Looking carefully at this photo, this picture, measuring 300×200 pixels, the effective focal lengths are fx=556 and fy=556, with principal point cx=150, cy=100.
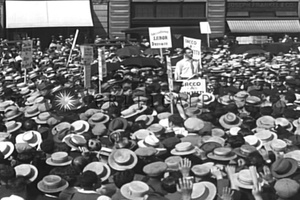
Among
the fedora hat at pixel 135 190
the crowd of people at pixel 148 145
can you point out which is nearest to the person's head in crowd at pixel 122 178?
the crowd of people at pixel 148 145

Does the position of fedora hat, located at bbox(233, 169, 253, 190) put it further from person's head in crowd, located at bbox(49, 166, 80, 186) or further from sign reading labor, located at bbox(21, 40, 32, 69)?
sign reading labor, located at bbox(21, 40, 32, 69)

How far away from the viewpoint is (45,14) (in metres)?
34.7

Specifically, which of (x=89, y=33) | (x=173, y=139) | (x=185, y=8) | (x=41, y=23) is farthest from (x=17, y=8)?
(x=173, y=139)

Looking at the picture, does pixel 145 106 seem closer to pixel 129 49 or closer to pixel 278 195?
pixel 278 195

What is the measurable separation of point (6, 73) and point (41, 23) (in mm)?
20470

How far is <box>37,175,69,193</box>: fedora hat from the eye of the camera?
5316mm

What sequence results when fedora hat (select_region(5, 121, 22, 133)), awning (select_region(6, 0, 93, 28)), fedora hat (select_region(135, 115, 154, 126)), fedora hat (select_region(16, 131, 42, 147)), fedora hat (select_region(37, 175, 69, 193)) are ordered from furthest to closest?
1. awning (select_region(6, 0, 93, 28))
2. fedora hat (select_region(135, 115, 154, 126))
3. fedora hat (select_region(5, 121, 22, 133))
4. fedora hat (select_region(16, 131, 42, 147))
5. fedora hat (select_region(37, 175, 69, 193))

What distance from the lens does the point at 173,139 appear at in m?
6.54

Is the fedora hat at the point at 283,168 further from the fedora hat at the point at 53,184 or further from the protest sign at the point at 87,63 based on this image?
the protest sign at the point at 87,63

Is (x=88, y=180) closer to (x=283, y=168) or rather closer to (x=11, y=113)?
(x=283, y=168)

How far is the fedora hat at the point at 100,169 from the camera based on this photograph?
18.3 ft

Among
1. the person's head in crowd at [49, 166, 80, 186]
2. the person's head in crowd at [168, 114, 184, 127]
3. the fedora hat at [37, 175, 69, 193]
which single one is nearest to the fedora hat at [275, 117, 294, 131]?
the person's head in crowd at [168, 114, 184, 127]

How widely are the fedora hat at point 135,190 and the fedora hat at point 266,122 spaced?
2.63 meters

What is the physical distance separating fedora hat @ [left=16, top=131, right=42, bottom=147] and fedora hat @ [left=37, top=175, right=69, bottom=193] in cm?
128
